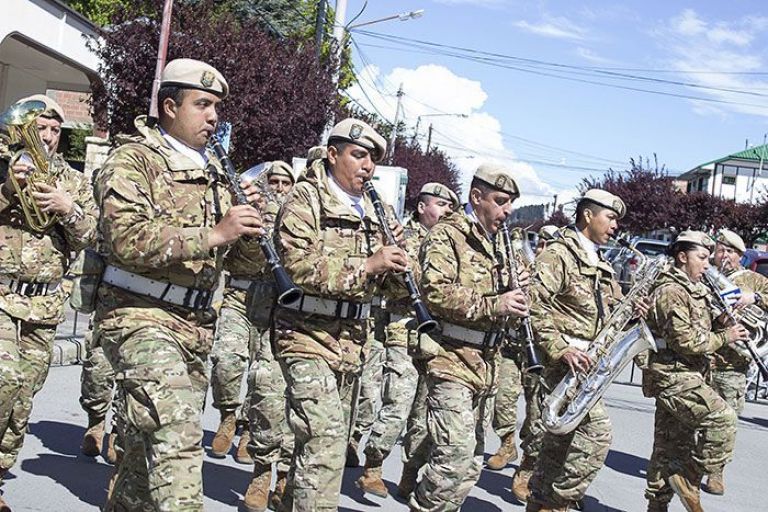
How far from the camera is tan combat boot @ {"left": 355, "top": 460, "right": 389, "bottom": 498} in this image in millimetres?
7426

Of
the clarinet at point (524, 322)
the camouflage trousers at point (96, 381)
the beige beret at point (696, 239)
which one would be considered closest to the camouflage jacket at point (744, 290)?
the beige beret at point (696, 239)

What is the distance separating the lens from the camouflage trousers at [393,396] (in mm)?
7516

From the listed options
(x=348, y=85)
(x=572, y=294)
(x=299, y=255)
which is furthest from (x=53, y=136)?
(x=348, y=85)

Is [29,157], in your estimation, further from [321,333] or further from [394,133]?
[394,133]

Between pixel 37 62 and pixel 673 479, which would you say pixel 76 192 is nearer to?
pixel 673 479

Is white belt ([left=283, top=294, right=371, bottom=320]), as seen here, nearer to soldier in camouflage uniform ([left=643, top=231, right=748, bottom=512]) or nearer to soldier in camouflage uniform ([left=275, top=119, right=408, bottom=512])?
soldier in camouflage uniform ([left=275, top=119, right=408, bottom=512])

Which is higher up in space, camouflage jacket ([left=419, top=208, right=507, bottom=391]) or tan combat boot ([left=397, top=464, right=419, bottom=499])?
camouflage jacket ([left=419, top=208, right=507, bottom=391])

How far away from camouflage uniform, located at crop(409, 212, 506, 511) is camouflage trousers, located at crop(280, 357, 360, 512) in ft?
2.13

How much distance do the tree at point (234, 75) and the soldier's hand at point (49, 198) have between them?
14204mm

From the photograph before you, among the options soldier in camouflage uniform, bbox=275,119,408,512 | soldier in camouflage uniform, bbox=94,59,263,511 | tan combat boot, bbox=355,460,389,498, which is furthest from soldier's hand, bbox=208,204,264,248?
tan combat boot, bbox=355,460,389,498

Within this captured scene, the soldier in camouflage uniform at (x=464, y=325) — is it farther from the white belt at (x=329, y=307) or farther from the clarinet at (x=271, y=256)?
the clarinet at (x=271, y=256)

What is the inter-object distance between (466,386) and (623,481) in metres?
3.96

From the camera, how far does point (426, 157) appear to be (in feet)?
178

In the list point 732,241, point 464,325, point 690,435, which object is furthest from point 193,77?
point 732,241
